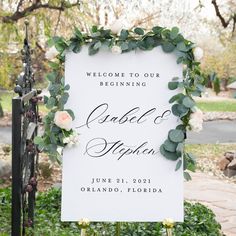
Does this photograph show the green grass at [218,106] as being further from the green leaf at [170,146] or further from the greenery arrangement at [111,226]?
the green leaf at [170,146]

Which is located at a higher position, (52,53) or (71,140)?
(52,53)

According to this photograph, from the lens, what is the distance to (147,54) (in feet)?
9.24

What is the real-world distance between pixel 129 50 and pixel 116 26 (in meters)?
0.14

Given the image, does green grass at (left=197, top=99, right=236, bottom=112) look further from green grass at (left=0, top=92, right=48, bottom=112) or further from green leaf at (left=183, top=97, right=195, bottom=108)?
green leaf at (left=183, top=97, right=195, bottom=108)

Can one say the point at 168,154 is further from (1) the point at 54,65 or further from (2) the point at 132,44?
(1) the point at 54,65

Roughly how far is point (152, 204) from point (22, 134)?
0.78 m

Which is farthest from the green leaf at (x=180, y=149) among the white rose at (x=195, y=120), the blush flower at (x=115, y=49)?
the blush flower at (x=115, y=49)

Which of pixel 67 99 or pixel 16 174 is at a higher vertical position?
pixel 67 99

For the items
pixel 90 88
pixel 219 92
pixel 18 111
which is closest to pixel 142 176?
pixel 90 88

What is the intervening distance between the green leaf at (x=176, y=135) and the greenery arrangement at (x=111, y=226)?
3.81 ft

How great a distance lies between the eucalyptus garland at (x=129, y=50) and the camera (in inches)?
110

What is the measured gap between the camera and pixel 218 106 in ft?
65.9

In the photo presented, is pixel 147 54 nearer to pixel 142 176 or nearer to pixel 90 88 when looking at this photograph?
pixel 90 88

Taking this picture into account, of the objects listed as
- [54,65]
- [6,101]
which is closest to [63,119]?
[54,65]
